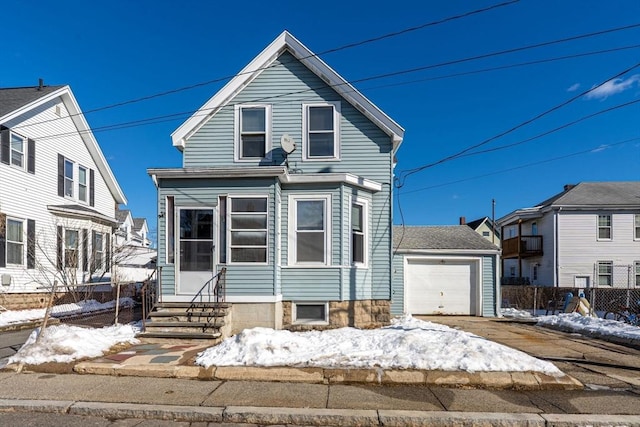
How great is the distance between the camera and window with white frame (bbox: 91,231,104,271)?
1697 cm

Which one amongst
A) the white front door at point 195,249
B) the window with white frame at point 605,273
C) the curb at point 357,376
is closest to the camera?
the curb at point 357,376

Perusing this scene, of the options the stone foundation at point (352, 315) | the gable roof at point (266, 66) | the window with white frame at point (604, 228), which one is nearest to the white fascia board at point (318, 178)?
the gable roof at point (266, 66)

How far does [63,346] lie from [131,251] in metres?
17.2

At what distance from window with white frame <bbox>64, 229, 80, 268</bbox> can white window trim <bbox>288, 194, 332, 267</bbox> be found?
10629 millimetres

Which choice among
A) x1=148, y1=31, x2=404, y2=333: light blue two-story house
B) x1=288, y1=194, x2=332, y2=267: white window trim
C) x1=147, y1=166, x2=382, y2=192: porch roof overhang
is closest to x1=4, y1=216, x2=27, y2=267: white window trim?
x1=148, y1=31, x2=404, y2=333: light blue two-story house

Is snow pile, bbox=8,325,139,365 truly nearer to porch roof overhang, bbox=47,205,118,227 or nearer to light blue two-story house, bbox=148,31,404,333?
light blue two-story house, bbox=148,31,404,333

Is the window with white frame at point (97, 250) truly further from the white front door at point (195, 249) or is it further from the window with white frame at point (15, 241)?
the white front door at point (195, 249)

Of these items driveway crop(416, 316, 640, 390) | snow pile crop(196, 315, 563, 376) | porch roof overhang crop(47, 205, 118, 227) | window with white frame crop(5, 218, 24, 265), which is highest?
porch roof overhang crop(47, 205, 118, 227)

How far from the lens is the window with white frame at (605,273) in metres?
21.4

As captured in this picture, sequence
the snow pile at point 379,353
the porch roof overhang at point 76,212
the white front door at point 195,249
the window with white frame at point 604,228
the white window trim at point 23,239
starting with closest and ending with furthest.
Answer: the snow pile at point 379,353 < the white front door at point 195,249 < the white window trim at point 23,239 < the porch roof overhang at point 76,212 < the window with white frame at point 604,228

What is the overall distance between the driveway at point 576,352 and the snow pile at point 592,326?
1.06 ft

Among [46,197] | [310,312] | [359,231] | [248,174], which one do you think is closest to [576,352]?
[359,231]

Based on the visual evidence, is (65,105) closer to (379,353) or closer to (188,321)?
(188,321)

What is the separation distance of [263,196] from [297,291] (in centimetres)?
247
